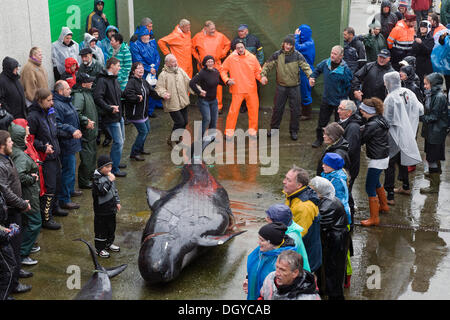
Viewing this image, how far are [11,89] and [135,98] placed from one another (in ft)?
7.02

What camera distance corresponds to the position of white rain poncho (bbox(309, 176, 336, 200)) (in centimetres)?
626

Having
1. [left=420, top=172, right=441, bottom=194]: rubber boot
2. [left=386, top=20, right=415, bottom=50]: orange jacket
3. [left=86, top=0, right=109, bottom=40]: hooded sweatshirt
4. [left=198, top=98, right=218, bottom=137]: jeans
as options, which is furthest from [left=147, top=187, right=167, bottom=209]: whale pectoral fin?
[left=386, top=20, right=415, bottom=50]: orange jacket

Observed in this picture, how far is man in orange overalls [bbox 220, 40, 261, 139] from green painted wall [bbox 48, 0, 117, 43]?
3388 millimetres

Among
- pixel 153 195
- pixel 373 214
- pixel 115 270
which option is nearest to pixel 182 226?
pixel 115 270

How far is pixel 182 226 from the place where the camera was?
288 inches

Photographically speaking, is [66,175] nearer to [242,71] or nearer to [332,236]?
[332,236]

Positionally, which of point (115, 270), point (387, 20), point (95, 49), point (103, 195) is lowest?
point (115, 270)

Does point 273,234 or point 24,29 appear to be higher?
point 24,29

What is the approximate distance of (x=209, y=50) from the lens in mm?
13539

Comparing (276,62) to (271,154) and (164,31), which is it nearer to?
(271,154)

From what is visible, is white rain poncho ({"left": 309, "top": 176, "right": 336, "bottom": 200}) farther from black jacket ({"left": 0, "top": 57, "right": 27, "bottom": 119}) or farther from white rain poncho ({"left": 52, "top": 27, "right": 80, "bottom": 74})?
white rain poncho ({"left": 52, "top": 27, "right": 80, "bottom": 74})

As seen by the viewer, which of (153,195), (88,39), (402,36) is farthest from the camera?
(402,36)

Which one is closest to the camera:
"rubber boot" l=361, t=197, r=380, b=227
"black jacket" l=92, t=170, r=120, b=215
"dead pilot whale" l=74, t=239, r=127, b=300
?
"dead pilot whale" l=74, t=239, r=127, b=300
